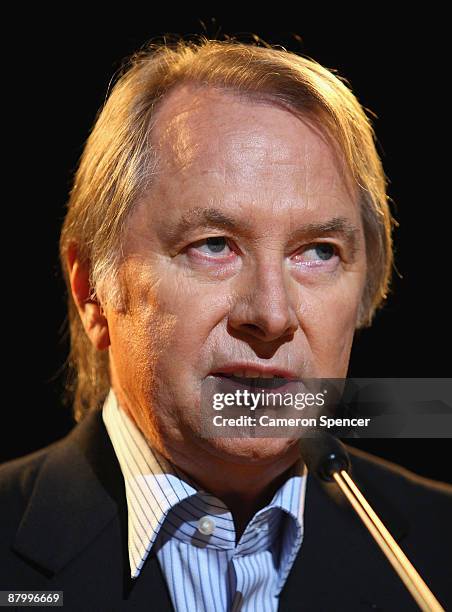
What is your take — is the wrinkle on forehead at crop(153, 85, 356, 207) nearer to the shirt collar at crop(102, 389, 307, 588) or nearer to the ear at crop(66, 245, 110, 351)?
the ear at crop(66, 245, 110, 351)

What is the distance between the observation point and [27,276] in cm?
239

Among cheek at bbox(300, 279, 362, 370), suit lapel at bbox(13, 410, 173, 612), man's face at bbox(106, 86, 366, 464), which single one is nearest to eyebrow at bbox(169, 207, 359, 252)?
man's face at bbox(106, 86, 366, 464)

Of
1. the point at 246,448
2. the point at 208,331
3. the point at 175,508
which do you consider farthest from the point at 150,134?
the point at 175,508

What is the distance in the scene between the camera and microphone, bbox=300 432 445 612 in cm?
124

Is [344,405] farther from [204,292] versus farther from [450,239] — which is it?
[450,239]

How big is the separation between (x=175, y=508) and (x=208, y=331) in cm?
40

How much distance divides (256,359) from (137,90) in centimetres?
70

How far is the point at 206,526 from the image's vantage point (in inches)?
65.4

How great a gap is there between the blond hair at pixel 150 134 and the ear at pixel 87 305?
1.2 inches

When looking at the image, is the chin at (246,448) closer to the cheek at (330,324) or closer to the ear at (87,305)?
the cheek at (330,324)

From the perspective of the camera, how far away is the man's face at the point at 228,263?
62.0 inches

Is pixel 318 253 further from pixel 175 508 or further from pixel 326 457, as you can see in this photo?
pixel 175 508

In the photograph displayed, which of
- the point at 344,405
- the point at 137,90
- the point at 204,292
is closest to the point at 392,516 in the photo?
the point at 344,405

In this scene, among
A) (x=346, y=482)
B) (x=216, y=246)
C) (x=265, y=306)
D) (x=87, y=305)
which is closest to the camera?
(x=346, y=482)
